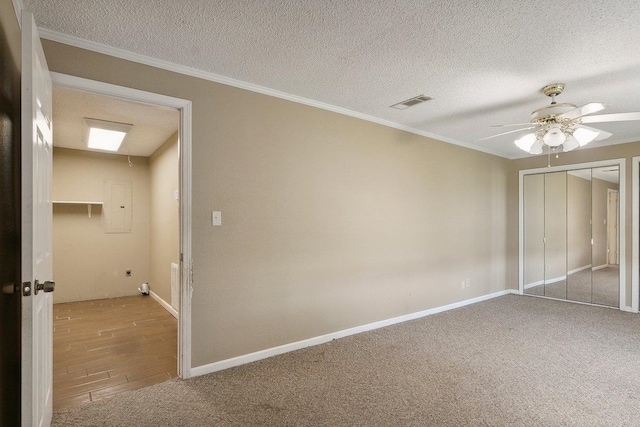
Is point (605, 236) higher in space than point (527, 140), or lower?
lower

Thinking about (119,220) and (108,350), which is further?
(119,220)

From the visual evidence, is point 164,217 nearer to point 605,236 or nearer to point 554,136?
point 554,136

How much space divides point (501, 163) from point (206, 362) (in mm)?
5426

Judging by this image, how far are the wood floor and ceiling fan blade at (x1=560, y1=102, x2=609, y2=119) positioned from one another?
3.73 metres

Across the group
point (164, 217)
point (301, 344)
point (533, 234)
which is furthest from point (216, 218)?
point (533, 234)

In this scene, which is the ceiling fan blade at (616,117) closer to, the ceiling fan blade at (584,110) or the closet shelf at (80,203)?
the ceiling fan blade at (584,110)

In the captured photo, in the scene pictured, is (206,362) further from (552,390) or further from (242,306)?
(552,390)

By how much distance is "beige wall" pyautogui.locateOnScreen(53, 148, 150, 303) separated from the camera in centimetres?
496

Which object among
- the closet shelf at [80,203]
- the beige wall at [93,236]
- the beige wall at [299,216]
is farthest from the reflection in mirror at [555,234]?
the closet shelf at [80,203]

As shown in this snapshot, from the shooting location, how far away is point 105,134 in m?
4.15

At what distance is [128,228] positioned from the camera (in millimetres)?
5406

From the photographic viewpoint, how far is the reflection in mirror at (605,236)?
4621 mm

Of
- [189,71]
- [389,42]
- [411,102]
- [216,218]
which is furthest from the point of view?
[411,102]

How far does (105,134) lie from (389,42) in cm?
386
